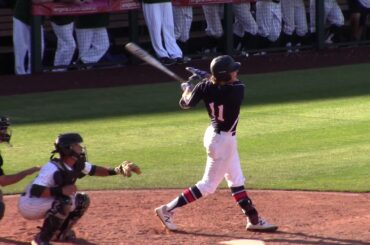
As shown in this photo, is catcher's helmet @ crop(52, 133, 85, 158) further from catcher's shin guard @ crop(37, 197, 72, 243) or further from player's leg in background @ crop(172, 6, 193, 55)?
player's leg in background @ crop(172, 6, 193, 55)

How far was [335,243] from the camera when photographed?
7.43 metres

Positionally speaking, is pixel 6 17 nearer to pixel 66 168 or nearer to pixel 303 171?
pixel 303 171

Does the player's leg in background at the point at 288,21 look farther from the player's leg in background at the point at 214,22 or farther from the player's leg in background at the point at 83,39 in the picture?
the player's leg in background at the point at 83,39

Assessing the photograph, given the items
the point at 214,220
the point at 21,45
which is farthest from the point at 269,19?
the point at 214,220

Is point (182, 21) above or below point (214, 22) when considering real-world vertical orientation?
above

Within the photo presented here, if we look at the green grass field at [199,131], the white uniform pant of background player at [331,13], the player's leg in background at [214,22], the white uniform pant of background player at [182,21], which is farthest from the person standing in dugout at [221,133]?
the white uniform pant of background player at [331,13]

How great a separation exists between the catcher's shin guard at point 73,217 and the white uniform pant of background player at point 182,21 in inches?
451

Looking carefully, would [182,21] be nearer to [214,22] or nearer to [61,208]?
[214,22]

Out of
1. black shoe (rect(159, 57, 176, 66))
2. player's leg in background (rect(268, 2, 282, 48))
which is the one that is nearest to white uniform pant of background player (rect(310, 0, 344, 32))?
player's leg in background (rect(268, 2, 282, 48))

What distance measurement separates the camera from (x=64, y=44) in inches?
679

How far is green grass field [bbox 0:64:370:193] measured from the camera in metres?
10.1

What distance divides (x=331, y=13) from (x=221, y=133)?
13.5 metres

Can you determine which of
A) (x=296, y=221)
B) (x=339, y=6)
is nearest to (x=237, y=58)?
(x=339, y=6)

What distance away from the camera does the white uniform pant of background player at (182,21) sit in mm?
18609
